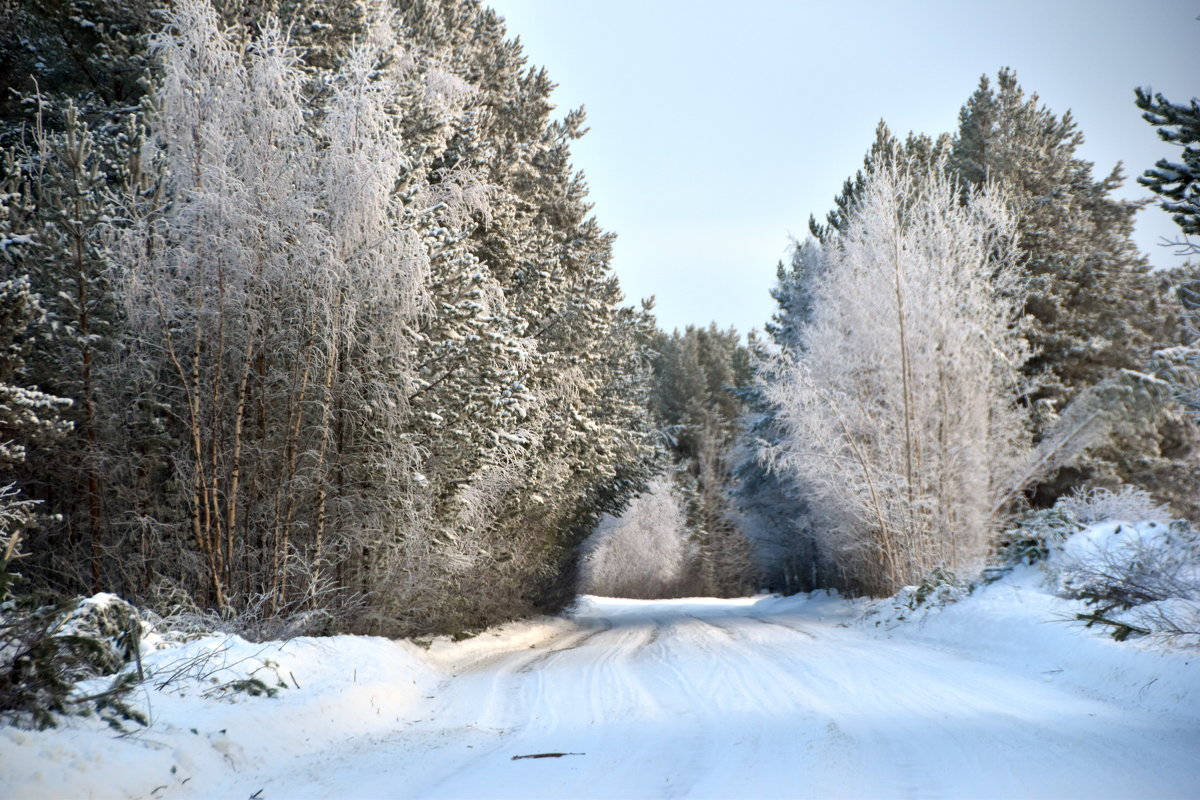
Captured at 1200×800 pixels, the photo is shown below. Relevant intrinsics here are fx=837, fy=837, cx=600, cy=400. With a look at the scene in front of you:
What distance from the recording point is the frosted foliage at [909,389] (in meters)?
16.3

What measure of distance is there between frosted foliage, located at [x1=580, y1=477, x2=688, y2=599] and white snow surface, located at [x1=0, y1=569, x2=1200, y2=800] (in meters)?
34.8

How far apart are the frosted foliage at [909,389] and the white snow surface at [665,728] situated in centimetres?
620

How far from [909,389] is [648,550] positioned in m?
30.0

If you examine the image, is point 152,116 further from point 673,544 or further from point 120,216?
point 673,544

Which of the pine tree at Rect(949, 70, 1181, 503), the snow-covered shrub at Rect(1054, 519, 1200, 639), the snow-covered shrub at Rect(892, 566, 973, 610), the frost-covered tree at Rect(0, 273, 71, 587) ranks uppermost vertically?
the pine tree at Rect(949, 70, 1181, 503)

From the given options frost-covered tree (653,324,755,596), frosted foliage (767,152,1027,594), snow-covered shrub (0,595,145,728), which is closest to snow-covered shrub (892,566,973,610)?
frosted foliage (767,152,1027,594)

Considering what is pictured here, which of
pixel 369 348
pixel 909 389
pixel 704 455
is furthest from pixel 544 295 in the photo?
pixel 704 455

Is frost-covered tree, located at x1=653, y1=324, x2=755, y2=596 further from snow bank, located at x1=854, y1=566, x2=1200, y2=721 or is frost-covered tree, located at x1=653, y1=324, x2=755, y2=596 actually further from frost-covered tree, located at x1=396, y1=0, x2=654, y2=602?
snow bank, located at x1=854, y1=566, x2=1200, y2=721

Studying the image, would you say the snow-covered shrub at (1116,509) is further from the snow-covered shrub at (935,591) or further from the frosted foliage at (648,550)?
the frosted foliage at (648,550)

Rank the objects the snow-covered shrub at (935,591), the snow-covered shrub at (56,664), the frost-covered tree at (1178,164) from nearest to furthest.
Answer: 1. the snow-covered shrub at (56,664)
2. the frost-covered tree at (1178,164)
3. the snow-covered shrub at (935,591)

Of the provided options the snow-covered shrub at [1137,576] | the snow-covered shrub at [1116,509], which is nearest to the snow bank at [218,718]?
the snow-covered shrub at [1137,576]

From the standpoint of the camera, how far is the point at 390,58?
12008 millimetres

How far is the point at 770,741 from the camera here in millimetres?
5293

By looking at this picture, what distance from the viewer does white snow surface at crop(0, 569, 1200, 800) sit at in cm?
426
